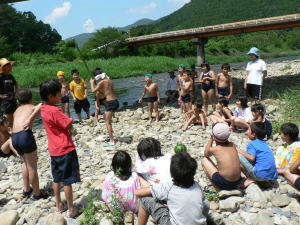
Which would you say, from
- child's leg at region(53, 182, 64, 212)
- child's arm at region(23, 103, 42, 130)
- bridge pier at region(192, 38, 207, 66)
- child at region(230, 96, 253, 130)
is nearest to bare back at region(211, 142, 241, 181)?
child's leg at region(53, 182, 64, 212)

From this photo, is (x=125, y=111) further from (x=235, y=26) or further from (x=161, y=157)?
(x=235, y=26)

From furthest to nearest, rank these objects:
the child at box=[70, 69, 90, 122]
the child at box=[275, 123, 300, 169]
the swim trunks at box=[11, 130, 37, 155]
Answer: the child at box=[70, 69, 90, 122] → the child at box=[275, 123, 300, 169] → the swim trunks at box=[11, 130, 37, 155]

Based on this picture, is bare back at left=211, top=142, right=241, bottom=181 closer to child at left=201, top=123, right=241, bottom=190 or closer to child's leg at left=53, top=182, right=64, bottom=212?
child at left=201, top=123, right=241, bottom=190

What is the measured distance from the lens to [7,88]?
6.18 m

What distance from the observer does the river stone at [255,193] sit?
3.76 metres

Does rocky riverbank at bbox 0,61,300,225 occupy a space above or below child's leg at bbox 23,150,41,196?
below

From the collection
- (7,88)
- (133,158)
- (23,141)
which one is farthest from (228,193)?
(7,88)

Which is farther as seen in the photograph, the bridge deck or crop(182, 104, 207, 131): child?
the bridge deck

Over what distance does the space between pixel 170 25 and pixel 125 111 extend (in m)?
151

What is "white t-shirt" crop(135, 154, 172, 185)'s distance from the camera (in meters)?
3.44

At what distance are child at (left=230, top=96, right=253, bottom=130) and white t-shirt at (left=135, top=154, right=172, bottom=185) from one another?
143 inches

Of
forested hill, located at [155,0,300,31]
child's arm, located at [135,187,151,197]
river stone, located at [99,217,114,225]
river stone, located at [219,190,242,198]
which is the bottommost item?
river stone, located at [219,190,242,198]

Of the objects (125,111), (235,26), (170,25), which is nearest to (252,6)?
(170,25)

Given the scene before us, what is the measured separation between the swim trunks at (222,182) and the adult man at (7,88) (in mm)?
4457
